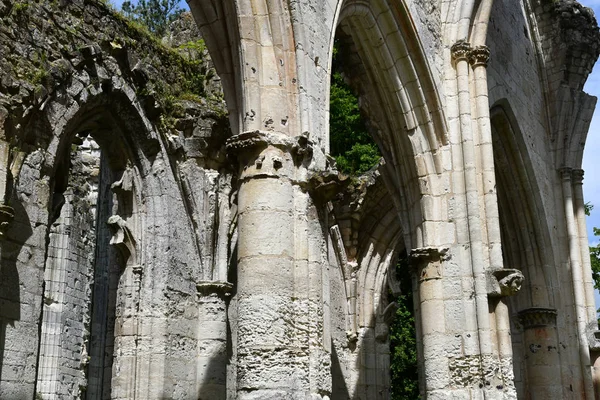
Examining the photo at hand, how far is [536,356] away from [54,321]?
663cm

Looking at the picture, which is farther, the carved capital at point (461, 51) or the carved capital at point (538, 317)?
the carved capital at point (538, 317)

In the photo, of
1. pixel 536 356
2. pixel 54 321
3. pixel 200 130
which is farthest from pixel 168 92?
pixel 536 356

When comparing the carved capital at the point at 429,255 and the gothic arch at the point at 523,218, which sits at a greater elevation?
the gothic arch at the point at 523,218

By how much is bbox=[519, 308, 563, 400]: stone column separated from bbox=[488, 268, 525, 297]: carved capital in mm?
3228

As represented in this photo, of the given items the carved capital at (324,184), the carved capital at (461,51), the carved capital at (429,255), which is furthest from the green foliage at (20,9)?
the carved capital at (429,255)

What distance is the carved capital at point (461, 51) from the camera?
9008 mm

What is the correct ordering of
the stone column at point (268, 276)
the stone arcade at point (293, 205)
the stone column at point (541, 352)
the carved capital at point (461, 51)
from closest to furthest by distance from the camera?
the stone column at point (268, 276), the stone arcade at point (293, 205), the carved capital at point (461, 51), the stone column at point (541, 352)

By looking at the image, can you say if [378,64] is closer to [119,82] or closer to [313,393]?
[119,82]

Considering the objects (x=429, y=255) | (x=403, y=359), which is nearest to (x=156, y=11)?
(x=403, y=359)

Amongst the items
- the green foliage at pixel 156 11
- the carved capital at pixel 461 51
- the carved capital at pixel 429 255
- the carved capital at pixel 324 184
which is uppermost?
the green foliage at pixel 156 11

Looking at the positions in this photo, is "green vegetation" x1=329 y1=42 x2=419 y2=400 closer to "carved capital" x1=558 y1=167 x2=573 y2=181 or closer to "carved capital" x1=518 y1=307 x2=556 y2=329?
"carved capital" x1=558 y1=167 x2=573 y2=181

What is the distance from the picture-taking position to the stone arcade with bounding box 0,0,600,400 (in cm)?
571

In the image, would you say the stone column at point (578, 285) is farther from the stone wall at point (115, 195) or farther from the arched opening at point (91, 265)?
the arched opening at point (91, 265)

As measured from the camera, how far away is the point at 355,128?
61.1 ft
